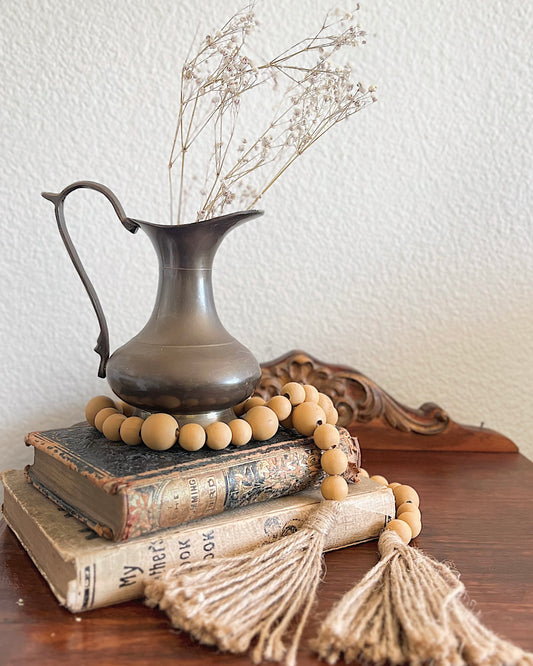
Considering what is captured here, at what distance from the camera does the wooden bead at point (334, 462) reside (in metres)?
0.53

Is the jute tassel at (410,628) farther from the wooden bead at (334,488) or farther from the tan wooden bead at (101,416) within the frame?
the tan wooden bead at (101,416)

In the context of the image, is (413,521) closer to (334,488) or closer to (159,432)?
(334,488)

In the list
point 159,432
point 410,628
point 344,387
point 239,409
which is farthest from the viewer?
point 344,387

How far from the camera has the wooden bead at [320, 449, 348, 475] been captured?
0.53 m

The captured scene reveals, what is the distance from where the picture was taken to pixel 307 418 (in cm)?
56

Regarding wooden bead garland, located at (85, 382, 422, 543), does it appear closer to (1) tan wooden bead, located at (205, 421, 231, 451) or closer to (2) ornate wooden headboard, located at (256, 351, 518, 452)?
(1) tan wooden bead, located at (205, 421, 231, 451)

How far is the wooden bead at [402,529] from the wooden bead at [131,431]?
0.78ft

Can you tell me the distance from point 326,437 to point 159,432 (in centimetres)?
15

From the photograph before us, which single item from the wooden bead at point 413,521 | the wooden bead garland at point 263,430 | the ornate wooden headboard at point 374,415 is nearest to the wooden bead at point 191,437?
the wooden bead garland at point 263,430

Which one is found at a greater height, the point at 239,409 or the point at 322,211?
the point at 322,211

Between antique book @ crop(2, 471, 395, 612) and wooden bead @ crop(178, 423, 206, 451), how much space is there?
0.06 metres

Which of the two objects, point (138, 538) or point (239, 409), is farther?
point (239, 409)

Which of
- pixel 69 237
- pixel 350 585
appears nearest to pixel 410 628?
pixel 350 585

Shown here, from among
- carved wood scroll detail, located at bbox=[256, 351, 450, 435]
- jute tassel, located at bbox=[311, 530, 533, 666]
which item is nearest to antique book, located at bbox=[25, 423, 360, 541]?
jute tassel, located at bbox=[311, 530, 533, 666]
